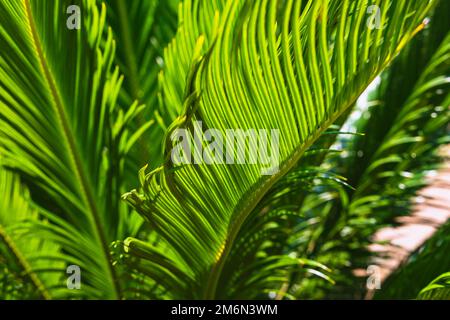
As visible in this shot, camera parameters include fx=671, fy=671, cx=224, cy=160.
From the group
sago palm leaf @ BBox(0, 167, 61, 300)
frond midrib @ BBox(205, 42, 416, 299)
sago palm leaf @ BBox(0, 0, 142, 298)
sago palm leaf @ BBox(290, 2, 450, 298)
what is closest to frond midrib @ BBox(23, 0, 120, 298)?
sago palm leaf @ BBox(0, 0, 142, 298)

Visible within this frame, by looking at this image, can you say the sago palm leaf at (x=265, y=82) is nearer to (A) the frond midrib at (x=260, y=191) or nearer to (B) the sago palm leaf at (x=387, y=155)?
(A) the frond midrib at (x=260, y=191)

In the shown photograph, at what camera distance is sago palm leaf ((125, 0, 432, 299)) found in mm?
921

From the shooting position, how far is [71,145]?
1.34 metres

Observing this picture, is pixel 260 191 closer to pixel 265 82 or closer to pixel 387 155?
pixel 265 82

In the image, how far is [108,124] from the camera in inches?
55.9

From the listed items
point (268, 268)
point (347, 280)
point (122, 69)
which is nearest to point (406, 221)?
point (347, 280)

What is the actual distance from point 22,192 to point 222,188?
26.4 inches

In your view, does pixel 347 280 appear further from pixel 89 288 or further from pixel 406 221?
pixel 89 288

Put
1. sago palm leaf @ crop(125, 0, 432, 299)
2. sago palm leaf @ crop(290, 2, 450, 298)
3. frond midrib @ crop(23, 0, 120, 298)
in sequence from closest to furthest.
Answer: sago palm leaf @ crop(125, 0, 432, 299)
frond midrib @ crop(23, 0, 120, 298)
sago palm leaf @ crop(290, 2, 450, 298)

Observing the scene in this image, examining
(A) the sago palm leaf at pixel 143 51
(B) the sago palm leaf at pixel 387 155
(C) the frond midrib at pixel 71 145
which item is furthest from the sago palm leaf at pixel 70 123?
(B) the sago palm leaf at pixel 387 155

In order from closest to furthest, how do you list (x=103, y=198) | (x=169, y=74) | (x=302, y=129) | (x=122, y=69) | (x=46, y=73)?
1. (x=302, y=129)
2. (x=46, y=73)
3. (x=169, y=74)
4. (x=103, y=198)
5. (x=122, y=69)

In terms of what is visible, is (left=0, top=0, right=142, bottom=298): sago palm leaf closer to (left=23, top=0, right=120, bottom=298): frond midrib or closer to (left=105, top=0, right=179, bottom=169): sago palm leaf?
(left=23, top=0, right=120, bottom=298): frond midrib

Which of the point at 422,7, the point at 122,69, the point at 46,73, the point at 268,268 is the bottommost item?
the point at 268,268

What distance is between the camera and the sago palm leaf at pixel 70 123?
1.19 m
